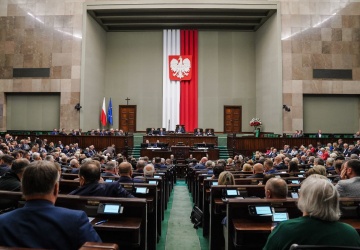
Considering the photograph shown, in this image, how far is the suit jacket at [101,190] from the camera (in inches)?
120

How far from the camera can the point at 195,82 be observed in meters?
19.9

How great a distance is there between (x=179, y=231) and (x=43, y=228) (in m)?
3.73

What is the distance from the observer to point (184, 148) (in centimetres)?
1359

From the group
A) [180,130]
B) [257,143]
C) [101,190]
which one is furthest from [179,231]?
[180,130]

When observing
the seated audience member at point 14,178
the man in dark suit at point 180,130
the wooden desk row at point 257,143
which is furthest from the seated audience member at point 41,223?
the man in dark suit at point 180,130

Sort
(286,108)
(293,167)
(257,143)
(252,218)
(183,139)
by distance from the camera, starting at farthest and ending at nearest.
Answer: (286,108), (183,139), (257,143), (293,167), (252,218)

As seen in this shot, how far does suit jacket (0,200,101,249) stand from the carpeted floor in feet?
9.35

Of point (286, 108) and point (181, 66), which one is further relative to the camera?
point (181, 66)

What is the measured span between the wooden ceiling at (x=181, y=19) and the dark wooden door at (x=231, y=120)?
5049 mm

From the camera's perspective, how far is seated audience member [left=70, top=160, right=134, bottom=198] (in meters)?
3.06

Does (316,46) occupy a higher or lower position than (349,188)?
higher

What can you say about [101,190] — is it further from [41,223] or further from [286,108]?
[286,108]

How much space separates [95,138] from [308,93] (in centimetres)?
1095

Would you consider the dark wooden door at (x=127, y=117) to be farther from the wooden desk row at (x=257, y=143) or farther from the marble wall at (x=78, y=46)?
the wooden desk row at (x=257, y=143)
